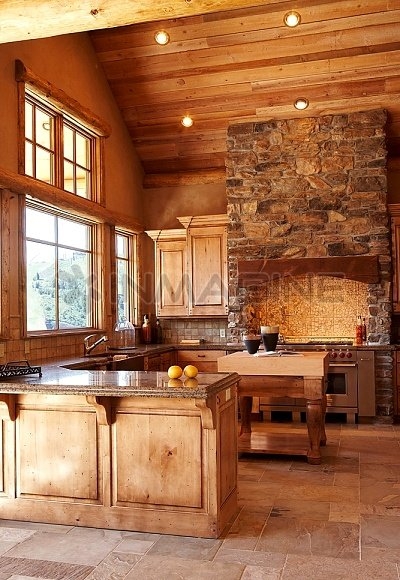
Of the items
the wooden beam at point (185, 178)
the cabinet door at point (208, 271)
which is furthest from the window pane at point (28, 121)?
the wooden beam at point (185, 178)

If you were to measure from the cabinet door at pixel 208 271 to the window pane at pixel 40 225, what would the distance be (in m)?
2.27

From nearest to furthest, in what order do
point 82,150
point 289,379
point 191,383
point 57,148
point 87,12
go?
point 87,12 → point 191,383 → point 289,379 → point 57,148 → point 82,150

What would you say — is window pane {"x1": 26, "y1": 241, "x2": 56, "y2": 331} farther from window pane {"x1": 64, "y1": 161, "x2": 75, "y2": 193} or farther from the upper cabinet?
the upper cabinet

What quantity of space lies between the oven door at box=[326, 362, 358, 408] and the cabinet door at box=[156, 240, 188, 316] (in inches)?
A: 85.5

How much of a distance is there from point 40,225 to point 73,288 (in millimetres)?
977

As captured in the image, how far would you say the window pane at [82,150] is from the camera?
7021 millimetres

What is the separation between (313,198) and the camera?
25.2 ft

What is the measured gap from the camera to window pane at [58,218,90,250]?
662 centimetres

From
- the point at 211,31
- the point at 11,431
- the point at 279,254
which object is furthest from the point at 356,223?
the point at 11,431

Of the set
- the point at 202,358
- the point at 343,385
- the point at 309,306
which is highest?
the point at 309,306

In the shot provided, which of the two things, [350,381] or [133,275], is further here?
[133,275]

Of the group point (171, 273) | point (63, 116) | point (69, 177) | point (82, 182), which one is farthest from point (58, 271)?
point (171, 273)

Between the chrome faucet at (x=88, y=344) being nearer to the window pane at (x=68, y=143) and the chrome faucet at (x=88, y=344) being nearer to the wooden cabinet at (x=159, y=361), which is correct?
the wooden cabinet at (x=159, y=361)

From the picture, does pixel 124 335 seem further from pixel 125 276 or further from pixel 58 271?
pixel 58 271
